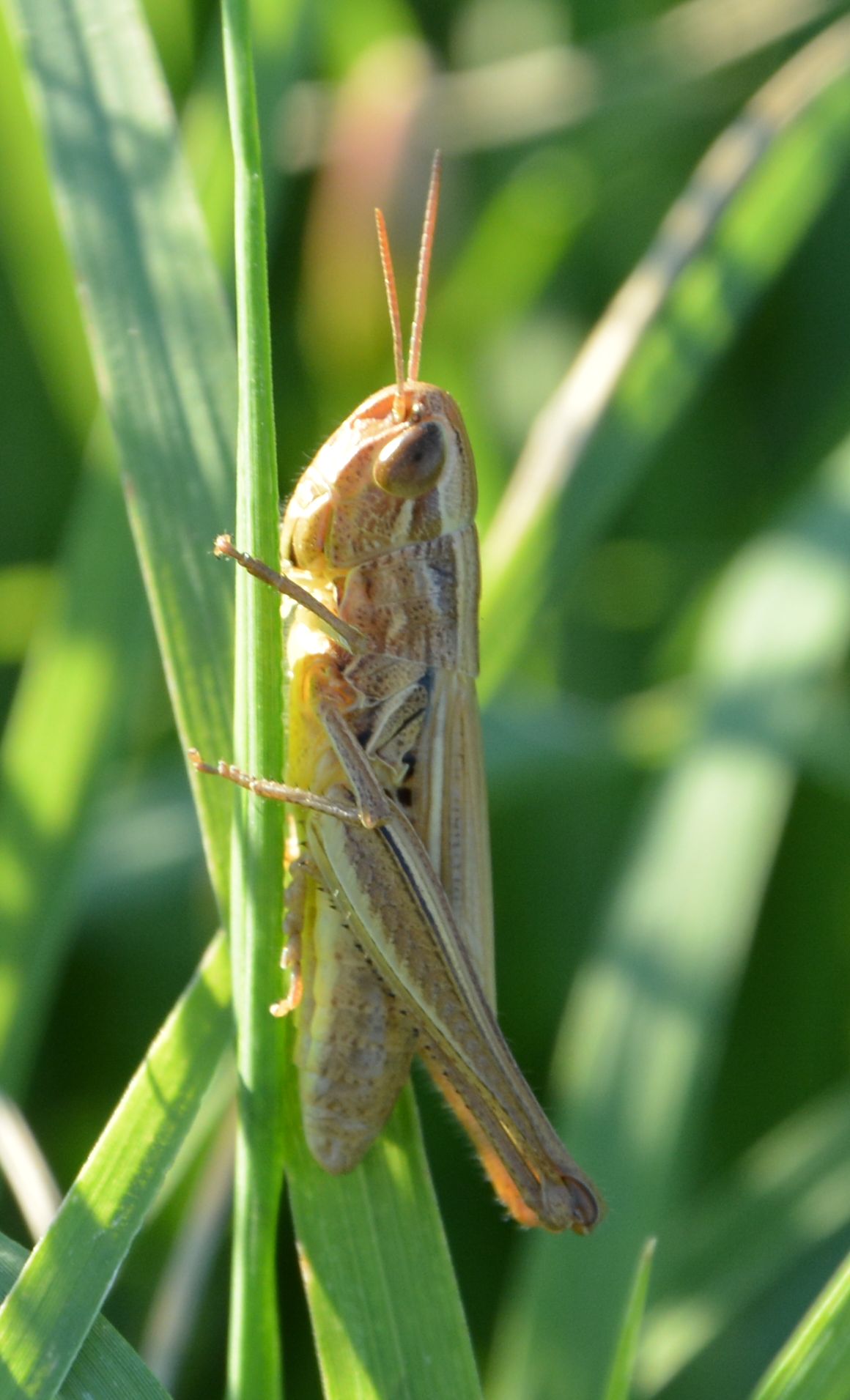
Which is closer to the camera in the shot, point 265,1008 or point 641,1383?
point 265,1008

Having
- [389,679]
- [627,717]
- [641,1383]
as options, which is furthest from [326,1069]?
[627,717]

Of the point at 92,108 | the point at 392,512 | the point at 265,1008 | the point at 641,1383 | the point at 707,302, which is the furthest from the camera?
the point at 707,302

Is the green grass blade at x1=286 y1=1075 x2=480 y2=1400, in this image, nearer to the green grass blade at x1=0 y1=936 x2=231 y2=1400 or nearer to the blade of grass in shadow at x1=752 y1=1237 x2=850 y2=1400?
the green grass blade at x1=0 y1=936 x2=231 y2=1400

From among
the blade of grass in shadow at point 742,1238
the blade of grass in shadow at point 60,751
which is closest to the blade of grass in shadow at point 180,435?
the blade of grass in shadow at point 60,751

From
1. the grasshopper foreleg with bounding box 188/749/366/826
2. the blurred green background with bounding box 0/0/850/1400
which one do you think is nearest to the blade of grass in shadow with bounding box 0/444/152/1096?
the blurred green background with bounding box 0/0/850/1400

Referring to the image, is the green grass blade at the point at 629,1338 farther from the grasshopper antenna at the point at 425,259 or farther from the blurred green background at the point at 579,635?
the grasshopper antenna at the point at 425,259

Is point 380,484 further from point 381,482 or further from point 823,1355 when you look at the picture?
point 823,1355

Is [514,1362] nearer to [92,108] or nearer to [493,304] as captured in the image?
[92,108]
